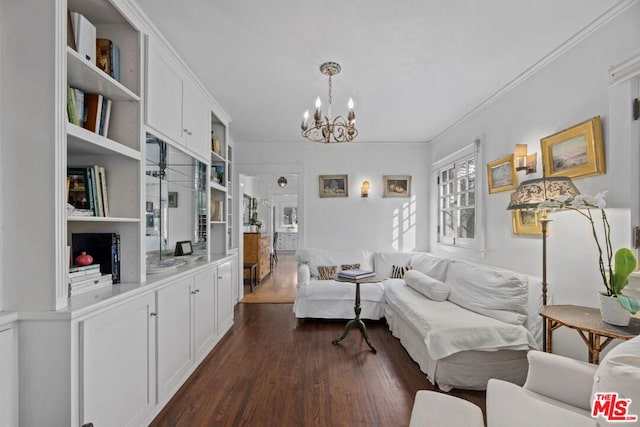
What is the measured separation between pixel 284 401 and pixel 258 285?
3796mm

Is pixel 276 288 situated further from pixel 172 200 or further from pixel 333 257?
pixel 172 200

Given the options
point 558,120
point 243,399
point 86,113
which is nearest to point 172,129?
point 86,113

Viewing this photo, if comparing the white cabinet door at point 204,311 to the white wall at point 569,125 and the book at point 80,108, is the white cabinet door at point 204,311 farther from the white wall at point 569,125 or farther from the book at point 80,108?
the white wall at point 569,125

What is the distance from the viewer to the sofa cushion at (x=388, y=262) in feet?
14.0

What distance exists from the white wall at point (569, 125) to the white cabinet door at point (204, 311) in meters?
2.94

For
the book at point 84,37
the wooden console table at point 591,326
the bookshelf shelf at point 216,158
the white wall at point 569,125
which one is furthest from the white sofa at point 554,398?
the bookshelf shelf at point 216,158

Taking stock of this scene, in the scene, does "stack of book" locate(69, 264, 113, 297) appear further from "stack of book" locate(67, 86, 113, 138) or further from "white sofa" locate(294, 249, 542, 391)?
"white sofa" locate(294, 249, 542, 391)

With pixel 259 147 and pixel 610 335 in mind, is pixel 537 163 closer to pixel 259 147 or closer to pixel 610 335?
pixel 610 335

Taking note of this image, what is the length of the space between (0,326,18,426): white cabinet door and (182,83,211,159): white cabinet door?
177 cm

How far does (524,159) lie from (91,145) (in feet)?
10.6

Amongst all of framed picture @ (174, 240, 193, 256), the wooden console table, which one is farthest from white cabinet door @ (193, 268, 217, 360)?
the wooden console table

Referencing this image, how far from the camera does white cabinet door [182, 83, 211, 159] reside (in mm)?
2545

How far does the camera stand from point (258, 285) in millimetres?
5742

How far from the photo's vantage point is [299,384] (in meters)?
2.29
